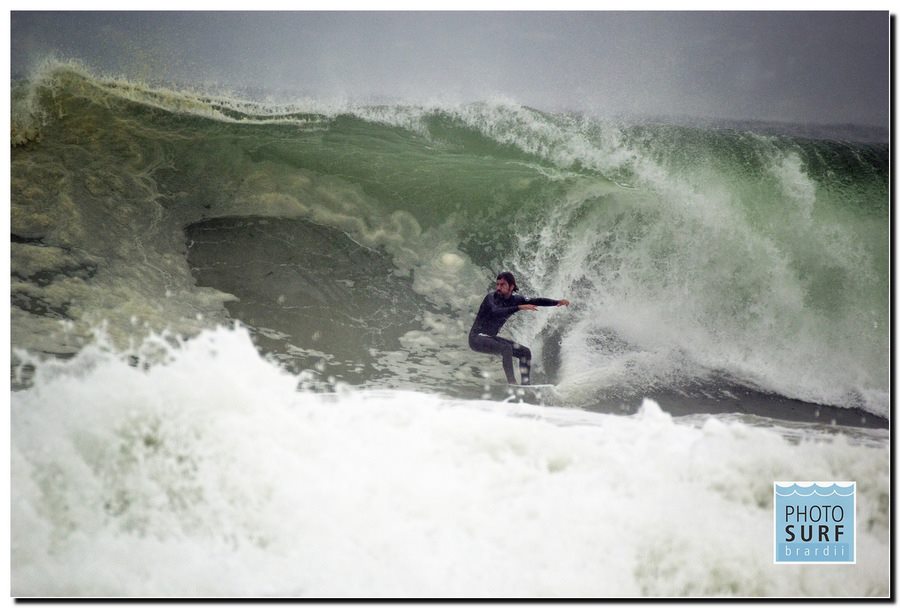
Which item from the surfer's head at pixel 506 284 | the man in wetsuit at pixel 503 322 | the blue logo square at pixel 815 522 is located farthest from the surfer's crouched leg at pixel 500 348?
the blue logo square at pixel 815 522

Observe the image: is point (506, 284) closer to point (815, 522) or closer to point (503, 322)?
point (503, 322)

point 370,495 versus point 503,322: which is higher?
point 503,322

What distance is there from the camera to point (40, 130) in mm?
2656

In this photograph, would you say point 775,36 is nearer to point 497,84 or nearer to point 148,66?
point 497,84

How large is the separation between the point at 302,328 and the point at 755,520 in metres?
1.87

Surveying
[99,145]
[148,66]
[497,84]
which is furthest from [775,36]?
[99,145]

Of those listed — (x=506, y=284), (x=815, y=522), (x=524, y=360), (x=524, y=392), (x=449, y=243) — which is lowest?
(x=815, y=522)

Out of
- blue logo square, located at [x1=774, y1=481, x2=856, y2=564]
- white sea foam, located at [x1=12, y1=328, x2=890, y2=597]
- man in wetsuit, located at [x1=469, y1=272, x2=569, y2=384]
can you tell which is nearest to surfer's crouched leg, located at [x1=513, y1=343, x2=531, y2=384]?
man in wetsuit, located at [x1=469, y1=272, x2=569, y2=384]

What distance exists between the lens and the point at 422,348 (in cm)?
269

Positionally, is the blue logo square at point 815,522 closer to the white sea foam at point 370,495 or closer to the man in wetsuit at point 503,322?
the white sea foam at point 370,495

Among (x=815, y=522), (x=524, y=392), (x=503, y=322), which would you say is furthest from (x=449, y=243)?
(x=815, y=522)

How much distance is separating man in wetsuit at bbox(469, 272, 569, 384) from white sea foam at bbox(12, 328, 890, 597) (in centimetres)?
23

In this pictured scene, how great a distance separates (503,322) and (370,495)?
86 cm

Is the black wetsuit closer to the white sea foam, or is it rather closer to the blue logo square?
the white sea foam
